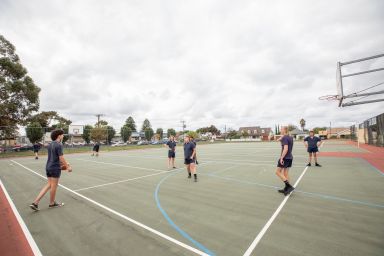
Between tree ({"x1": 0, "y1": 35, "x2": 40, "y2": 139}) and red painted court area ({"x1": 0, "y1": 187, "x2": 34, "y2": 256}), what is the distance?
34.2 m

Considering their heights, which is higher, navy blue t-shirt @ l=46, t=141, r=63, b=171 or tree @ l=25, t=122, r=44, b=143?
tree @ l=25, t=122, r=44, b=143

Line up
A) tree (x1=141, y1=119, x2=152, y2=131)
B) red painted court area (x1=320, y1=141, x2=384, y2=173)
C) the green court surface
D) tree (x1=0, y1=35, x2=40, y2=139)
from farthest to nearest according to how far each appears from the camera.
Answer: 1. tree (x1=141, y1=119, x2=152, y2=131)
2. tree (x1=0, y1=35, x2=40, y2=139)
3. red painted court area (x1=320, y1=141, x2=384, y2=173)
4. the green court surface

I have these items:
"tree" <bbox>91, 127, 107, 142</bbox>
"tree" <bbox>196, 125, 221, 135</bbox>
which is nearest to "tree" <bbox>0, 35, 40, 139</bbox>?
"tree" <bbox>91, 127, 107, 142</bbox>

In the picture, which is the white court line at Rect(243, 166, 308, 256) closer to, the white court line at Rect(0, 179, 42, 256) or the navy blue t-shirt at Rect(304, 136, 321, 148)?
the white court line at Rect(0, 179, 42, 256)

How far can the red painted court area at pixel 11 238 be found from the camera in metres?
3.25

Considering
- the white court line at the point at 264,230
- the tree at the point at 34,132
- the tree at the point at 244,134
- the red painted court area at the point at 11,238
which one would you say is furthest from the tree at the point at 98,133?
the white court line at the point at 264,230

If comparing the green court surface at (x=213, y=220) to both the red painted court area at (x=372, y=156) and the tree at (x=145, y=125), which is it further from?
the tree at (x=145, y=125)

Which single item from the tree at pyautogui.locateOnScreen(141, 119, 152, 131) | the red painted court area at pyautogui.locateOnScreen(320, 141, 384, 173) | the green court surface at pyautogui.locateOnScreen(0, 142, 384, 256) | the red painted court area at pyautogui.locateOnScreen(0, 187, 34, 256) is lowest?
the red painted court area at pyautogui.locateOnScreen(0, 187, 34, 256)

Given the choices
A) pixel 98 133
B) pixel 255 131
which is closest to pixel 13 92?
pixel 98 133

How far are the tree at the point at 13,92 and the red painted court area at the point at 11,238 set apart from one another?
3417 centimetres

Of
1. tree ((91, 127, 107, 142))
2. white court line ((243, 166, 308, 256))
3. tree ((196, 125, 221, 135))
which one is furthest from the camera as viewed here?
tree ((196, 125, 221, 135))

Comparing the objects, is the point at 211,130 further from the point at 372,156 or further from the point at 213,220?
the point at 213,220

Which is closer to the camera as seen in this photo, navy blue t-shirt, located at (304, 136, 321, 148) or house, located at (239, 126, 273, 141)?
navy blue t-shirt, located at (304, 136, 321, 148)

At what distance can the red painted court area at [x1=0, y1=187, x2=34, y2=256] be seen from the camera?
3.25 meters
